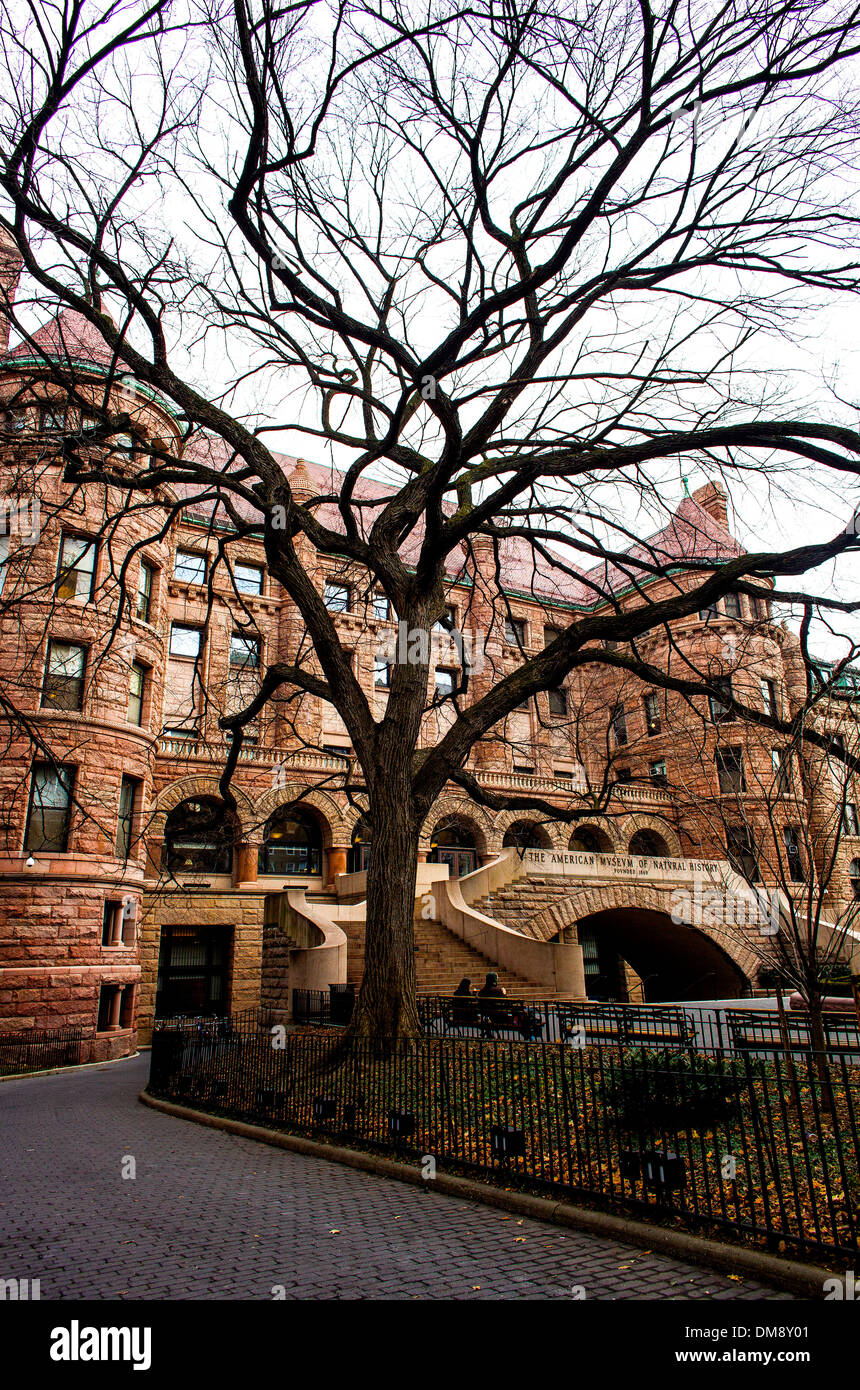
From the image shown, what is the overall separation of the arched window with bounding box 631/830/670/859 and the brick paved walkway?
3186cm

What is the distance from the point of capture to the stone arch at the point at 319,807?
93.5 ft

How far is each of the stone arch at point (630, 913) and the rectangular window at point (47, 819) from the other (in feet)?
42.5

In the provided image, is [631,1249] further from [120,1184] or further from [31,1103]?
[31,1103]

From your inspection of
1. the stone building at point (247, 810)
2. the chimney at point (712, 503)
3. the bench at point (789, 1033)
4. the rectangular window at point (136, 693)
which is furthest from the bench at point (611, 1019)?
the chimney at point (712, 503)

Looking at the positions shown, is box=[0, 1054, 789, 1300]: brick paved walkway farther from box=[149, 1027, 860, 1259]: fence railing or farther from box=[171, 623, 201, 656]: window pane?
box=[171, 623, 201, 656]: window pane

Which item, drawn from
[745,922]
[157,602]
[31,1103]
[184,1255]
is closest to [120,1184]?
[184,1255]

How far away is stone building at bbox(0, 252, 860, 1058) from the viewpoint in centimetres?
1669

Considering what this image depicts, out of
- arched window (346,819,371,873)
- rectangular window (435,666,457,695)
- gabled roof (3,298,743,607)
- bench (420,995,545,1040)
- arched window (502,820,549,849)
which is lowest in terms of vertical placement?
bench (420,995,545,1040)

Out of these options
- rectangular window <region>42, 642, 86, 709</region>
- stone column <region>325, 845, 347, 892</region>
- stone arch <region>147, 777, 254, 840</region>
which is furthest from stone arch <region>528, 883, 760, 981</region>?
rectangular window <region>42, 642, 86, 709</region>

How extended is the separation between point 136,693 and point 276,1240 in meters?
19.8

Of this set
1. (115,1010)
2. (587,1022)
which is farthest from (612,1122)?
(115,1010)

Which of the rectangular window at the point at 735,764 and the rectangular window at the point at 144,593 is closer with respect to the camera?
the rectangular window at the point at 735,764

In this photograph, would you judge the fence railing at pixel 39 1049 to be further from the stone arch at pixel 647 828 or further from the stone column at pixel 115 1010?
the stone arch at pixel 647 828
